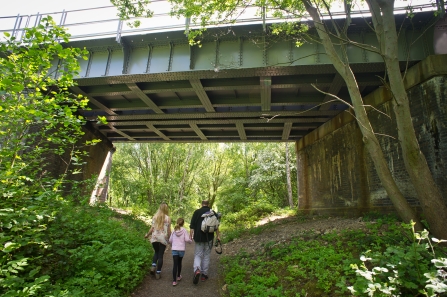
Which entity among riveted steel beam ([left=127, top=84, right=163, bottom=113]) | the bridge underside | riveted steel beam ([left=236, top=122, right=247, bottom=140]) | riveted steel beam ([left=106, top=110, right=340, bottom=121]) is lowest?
riveted steel beam ([left=236, top=122, right=247, bottom=140])

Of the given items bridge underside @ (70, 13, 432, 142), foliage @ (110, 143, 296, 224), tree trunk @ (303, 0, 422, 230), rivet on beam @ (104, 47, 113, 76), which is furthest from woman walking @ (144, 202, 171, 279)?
foliage @ (110, 143, 296, 224)

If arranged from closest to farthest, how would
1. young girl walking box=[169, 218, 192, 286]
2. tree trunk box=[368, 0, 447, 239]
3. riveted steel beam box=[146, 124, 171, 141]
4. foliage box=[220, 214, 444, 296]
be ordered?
1. foliage box=[220, 214, 444, 296]
2. tree trunk box=[368, 0, 447, 239]
3. young girl walking box=[169, 218, 192, 286]
4. riveted steel beam box=[146, 124, 171, 141]

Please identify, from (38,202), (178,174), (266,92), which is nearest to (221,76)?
(266,92)

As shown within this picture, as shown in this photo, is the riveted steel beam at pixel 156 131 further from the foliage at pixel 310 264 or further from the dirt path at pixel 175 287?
the dirt path at pixel 175 287

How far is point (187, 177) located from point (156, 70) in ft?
49.7

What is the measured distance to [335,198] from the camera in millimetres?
11883

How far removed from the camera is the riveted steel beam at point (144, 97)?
11.3m

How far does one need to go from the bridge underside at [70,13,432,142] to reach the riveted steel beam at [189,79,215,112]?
0.14ft

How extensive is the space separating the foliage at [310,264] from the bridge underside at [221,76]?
4.04 metres

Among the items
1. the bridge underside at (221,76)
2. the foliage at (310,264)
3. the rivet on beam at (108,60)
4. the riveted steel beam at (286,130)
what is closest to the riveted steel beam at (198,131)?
the bridge underside at (221,76)

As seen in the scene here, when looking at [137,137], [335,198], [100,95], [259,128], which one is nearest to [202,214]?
[335,198]

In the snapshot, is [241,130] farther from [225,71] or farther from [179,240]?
[179,240]

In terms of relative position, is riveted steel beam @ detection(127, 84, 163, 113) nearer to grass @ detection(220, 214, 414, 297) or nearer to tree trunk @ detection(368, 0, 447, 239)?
grass @ detection(220, 214, 414, 297)

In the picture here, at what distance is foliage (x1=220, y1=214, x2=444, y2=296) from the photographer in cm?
455
